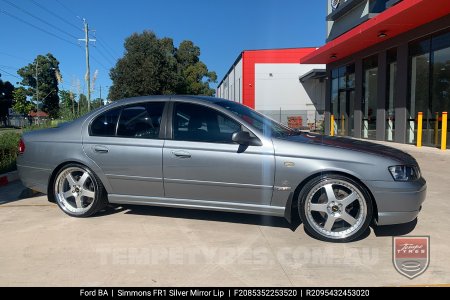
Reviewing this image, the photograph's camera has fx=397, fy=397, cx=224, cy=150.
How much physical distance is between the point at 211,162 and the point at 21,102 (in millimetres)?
74608

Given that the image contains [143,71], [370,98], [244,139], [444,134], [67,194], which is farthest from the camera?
[143,71]

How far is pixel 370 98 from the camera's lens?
18.8m

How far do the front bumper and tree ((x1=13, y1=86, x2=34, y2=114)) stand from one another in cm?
7509

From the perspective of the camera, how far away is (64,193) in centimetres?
532

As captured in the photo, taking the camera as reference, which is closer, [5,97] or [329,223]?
[329,223]

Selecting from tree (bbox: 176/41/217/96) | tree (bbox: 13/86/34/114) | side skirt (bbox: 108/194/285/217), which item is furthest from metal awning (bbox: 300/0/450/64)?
tree (bbox: 13/86/34/114)

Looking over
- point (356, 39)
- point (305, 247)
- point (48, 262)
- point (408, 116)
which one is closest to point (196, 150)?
point (305, 247)

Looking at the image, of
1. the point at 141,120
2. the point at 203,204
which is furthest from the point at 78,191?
the point at 203,204

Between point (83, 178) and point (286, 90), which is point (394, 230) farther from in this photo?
point (286, 90)

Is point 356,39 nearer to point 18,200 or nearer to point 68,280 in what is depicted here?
point 18,200

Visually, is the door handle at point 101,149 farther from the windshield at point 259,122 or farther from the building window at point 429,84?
the building window at point 429,84

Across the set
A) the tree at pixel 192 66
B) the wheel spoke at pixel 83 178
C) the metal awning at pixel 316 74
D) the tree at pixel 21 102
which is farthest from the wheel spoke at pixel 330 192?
the tree at pixel 21 102

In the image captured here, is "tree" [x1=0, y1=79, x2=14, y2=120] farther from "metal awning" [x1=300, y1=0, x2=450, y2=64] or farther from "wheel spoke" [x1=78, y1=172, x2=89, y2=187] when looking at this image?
"wheel spoke" [x1=78, y1=172, x2=89, y2=187]

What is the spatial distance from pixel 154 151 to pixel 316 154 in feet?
6.29
